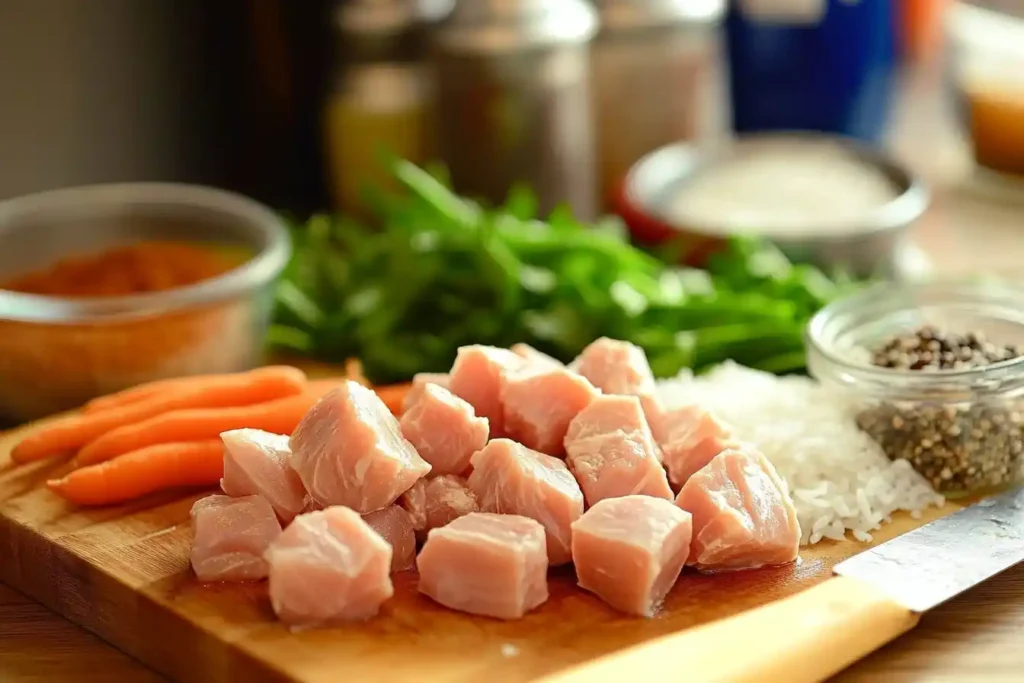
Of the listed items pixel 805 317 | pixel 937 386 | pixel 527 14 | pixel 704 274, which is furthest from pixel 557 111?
pixel 937 386

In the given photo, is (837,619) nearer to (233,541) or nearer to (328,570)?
(328,570)

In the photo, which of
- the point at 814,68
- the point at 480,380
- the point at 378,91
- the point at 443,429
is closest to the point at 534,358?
the point at 480,380

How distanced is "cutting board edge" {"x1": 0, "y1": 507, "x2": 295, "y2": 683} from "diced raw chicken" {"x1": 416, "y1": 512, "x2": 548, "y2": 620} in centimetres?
25

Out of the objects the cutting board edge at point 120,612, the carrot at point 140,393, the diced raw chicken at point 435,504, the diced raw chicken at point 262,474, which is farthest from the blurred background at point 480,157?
the diced raw chicken at point 435,504

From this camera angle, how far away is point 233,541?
177cm

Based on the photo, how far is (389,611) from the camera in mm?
1728

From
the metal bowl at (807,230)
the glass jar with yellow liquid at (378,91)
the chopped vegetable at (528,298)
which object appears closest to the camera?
the chopped vegetable at (528,298)

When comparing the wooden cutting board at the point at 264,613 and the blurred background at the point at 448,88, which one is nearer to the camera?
the wooden cutting board at the point at 264,613

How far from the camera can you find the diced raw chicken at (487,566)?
1.68 metres

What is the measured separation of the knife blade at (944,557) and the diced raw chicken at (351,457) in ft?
2.03

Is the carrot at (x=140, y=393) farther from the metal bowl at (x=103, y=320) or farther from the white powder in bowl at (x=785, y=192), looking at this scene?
the white powder in bowl at (x=785, y=192)

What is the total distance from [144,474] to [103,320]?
0.45m

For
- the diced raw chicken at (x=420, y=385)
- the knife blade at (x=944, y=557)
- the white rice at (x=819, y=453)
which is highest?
the diced raw chicken at (x=420, y=385)

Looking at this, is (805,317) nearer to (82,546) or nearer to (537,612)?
(537,612)
